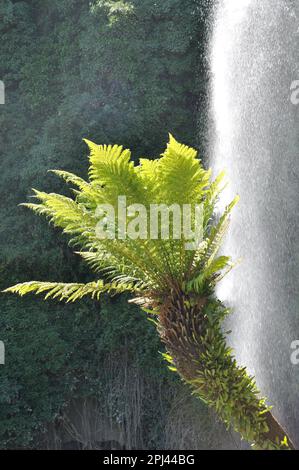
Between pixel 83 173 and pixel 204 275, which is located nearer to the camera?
pixel 204 275

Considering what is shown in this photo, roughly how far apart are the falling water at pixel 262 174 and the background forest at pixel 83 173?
118 centimetres

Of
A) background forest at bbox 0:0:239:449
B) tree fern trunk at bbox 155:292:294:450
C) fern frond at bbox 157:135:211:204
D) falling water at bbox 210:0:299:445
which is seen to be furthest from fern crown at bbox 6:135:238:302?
background forest at bbox 0:0:239:449

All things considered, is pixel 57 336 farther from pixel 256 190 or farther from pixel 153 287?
pixel 153 287

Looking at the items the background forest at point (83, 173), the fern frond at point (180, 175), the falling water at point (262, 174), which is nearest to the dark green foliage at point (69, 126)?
the background forest at point (83, 173)

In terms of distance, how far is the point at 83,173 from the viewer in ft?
46.0

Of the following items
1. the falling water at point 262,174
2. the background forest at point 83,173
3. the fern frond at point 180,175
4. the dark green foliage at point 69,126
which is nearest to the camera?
the fern frond at point 180,175

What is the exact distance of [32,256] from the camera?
45.1 feet

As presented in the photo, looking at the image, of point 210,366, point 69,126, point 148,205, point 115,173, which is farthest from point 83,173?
point 210,366

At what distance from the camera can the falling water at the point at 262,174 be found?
37.3ft

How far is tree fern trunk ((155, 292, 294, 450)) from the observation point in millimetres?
7512

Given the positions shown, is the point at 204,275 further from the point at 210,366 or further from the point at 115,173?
the point at 115,173

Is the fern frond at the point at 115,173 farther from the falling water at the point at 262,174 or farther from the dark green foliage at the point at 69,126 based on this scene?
the dark green foliage at the point at 69,126

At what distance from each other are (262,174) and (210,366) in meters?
5.43

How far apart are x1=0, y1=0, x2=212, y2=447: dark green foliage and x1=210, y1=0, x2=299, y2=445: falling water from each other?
108 cm
